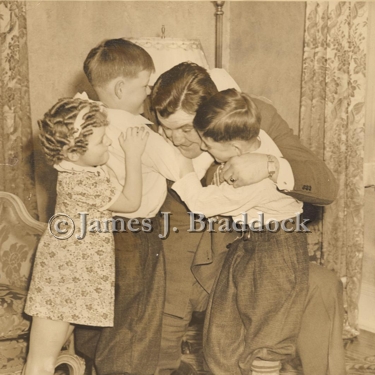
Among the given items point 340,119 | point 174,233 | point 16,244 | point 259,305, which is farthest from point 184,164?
point 340,119

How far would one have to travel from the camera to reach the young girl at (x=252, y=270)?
5.99 ft

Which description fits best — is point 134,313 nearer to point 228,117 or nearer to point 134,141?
point 134,141

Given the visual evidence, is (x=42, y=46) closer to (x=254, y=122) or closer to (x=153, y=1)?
(x=153, y=1)

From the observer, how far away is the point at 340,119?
9.72ft

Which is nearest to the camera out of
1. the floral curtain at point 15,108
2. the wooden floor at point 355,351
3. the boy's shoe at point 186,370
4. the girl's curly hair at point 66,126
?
the girl's curly hair at point 66,126

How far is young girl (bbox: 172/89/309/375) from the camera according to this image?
5.99ft

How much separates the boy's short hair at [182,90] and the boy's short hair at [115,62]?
0.07 meters

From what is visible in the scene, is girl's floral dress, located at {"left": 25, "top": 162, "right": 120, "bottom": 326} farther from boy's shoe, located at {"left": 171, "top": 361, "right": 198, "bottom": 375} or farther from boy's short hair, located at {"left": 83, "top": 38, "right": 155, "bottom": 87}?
boy's shoe, located at {"left": 171, "top": 361, "right": 198, "bottom": 375}

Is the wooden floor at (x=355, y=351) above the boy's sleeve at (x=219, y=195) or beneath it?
beneath

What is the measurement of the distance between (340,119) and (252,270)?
133 centimetres

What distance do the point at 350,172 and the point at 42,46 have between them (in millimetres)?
1628

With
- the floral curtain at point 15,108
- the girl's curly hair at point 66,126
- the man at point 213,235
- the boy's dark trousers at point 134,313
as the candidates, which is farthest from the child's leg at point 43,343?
the floral curtain at point 15,108

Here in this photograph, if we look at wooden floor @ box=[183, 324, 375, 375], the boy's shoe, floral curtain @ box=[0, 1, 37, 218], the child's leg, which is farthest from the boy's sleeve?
floral curtain @ box=[0, 1, 37, 218]

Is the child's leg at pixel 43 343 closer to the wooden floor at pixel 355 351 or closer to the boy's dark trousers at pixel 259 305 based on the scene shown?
the boy's dark trousers at pixel 259 305
